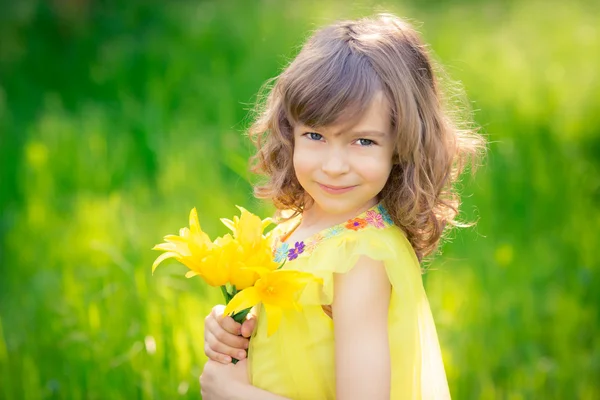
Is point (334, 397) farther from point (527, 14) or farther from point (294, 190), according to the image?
point (527, 14)

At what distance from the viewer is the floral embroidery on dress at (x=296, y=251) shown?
196 cm

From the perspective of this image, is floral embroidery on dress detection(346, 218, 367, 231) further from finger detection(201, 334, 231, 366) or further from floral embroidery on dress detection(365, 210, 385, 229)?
finger detection(201, 334, 231, 366)

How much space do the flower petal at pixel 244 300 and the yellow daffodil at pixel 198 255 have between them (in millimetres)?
64

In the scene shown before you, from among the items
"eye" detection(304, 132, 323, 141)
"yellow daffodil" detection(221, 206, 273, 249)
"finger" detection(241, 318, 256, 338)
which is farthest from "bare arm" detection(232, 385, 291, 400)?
"eye" detection(304, 132, 323, 141)

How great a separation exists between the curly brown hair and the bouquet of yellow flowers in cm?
29

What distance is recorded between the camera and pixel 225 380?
6.54ft

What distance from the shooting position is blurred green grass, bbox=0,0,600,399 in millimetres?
2941

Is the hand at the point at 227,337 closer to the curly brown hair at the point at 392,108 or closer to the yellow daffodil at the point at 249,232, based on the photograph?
the yellow daffodil at the point at 249,232

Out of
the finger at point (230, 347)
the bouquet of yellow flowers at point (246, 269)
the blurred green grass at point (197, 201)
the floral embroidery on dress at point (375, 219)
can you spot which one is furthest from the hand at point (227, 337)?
the blurred green grass at point (197, 201)

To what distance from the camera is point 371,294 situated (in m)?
1.85

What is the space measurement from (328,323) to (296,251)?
177 millimetres

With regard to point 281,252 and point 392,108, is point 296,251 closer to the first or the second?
point 281,252

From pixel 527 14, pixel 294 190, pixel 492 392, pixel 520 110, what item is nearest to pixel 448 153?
pixel 294 190

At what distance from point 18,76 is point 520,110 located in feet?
12.2
